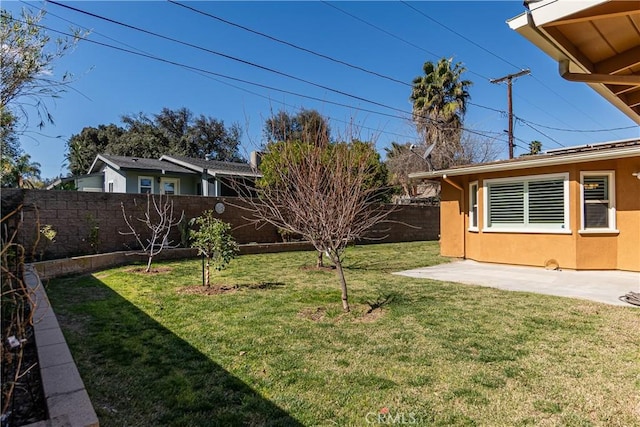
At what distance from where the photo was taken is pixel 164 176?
62.9 feet

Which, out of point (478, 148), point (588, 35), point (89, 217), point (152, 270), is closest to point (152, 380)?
point (588, 35)

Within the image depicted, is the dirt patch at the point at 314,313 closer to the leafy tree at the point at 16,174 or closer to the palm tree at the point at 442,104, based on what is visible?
the leafy tree at the point at 16,174

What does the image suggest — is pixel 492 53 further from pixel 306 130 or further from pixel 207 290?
pixel 207 290

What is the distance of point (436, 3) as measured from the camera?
1167 cm

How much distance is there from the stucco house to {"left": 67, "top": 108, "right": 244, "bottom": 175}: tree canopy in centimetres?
1096

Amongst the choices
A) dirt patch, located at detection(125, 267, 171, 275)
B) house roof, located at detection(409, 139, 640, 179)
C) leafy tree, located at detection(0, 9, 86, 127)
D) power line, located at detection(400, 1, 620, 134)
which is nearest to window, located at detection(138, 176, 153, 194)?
dirt patch, located at detection(125, 267, 171, 275)

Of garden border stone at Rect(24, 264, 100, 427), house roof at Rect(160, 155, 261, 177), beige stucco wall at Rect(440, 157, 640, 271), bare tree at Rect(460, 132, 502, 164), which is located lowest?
garden border stone at Rect(24, 264, 100, 427)

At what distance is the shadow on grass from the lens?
262 centimetres

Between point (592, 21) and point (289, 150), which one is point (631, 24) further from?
point (289, 150)

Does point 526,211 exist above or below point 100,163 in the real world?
below

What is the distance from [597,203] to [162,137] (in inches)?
1278

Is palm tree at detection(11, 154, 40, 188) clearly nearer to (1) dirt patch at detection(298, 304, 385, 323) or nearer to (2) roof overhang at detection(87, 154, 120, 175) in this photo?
(1) dirt patch at detection(298, 304, 385, 323)

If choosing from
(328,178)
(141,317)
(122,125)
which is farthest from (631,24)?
(122,125)

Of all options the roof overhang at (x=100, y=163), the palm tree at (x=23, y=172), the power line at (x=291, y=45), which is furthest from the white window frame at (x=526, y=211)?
the roof overhang at (x=100, y=163)
